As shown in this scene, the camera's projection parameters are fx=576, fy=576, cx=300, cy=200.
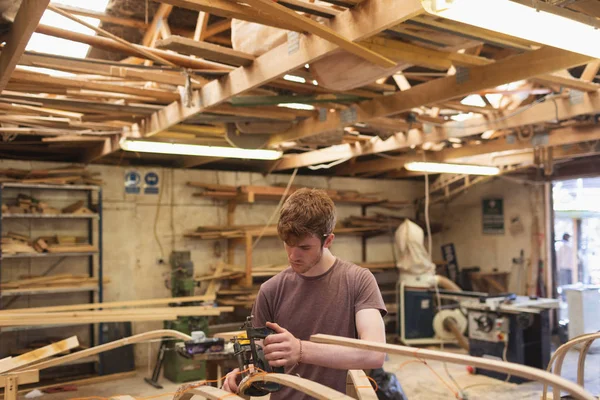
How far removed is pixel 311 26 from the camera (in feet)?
8.30

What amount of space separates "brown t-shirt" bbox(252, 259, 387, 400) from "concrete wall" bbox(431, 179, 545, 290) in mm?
7607

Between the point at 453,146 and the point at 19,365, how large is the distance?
5961 millimetres

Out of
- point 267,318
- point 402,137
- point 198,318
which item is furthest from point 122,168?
point 267,318

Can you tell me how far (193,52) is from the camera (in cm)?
321

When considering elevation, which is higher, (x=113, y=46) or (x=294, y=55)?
(x=113, y=46)

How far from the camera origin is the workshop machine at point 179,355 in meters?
6.68

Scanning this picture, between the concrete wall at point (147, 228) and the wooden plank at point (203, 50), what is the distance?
4.40m

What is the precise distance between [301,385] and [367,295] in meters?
0.53

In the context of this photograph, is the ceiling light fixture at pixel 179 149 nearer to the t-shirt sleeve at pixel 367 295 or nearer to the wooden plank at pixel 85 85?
the wooden plank at pixel 85 85

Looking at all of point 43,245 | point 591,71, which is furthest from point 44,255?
point 591,71

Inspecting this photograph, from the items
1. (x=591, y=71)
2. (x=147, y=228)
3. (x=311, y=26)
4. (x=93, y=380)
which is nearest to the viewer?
(x=311, y=26)

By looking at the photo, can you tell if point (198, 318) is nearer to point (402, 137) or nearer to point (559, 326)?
point (402, 137)

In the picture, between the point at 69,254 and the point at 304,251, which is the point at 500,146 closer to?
the point at 304,251

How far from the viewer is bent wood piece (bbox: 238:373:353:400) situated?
171 cm
